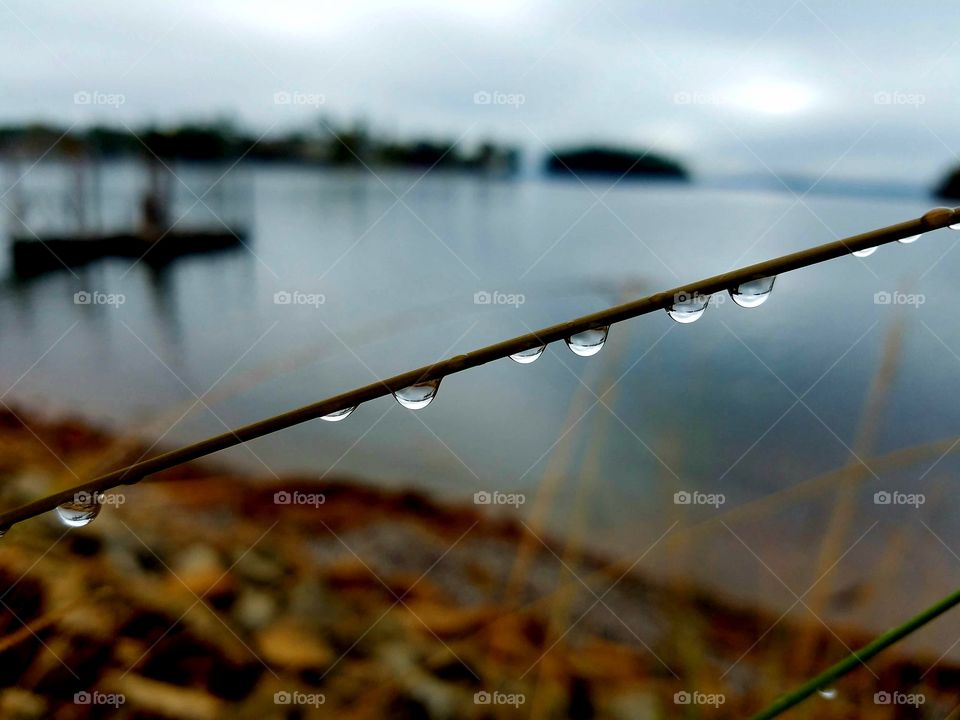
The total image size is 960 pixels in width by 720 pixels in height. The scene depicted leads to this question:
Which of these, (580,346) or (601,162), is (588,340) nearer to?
(580,346)

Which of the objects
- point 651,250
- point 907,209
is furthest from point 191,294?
point 907,209

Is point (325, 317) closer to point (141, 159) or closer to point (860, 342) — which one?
point (141, 159)

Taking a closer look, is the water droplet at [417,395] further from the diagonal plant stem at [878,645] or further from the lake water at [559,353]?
the lake water at [559,353]

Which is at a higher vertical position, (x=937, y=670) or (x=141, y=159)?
(x=141, y=159)

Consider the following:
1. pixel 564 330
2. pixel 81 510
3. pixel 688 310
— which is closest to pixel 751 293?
pixel 688 310

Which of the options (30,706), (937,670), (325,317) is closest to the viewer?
(30,706)

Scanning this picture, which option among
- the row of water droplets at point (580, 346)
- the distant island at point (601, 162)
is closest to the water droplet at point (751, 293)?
the row of water droplets at point (580, 346)

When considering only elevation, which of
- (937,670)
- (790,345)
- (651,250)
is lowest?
(937,670)
